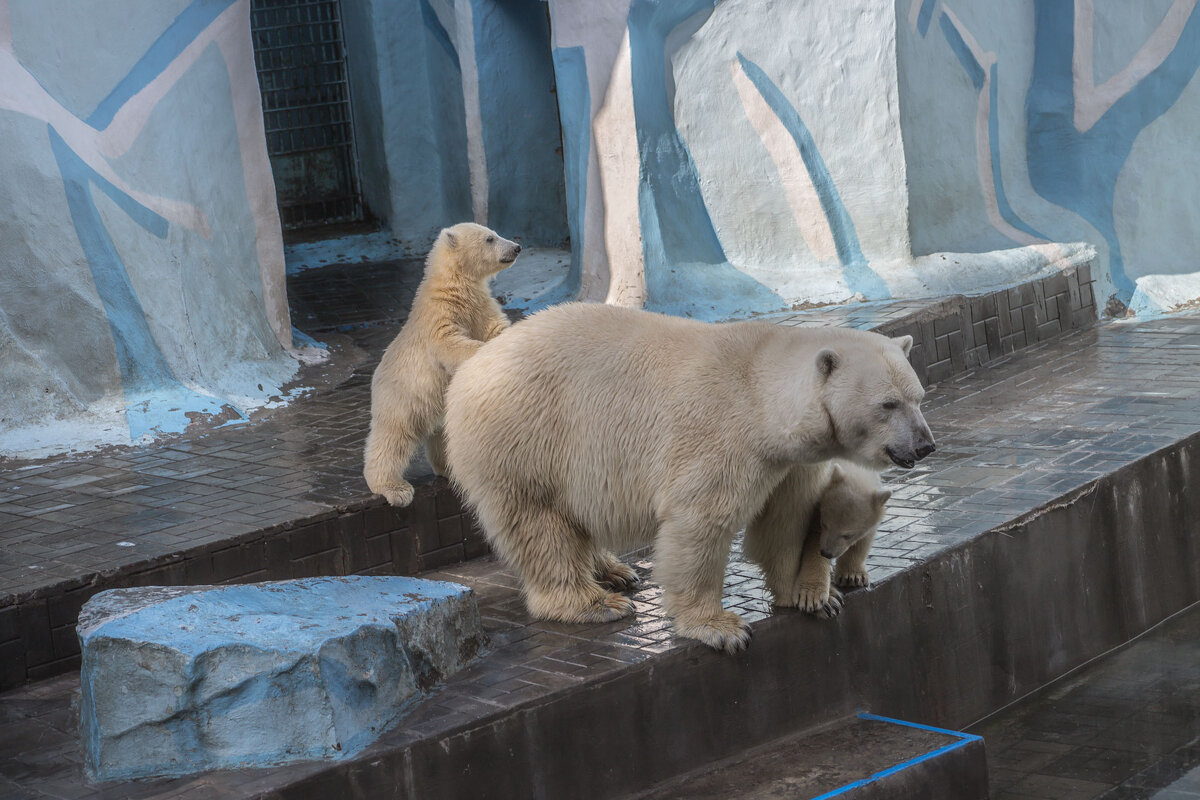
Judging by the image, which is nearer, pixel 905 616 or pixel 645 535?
pixel 645 535

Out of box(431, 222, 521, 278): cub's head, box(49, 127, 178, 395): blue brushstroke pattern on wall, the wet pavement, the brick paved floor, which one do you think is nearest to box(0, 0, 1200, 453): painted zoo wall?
box(49, 127, 178, 395): blue brushstroke pattern on wall

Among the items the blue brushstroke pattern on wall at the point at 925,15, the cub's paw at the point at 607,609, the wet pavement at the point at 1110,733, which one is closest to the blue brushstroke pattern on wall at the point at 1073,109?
the blue brushstroke pattern on wall at the point at 925,15

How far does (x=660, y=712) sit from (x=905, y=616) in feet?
3.64

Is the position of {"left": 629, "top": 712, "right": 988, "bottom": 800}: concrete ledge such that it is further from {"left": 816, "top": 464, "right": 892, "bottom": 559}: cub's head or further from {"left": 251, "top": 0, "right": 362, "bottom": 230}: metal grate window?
{"left": 251, "top": 0, "right": 362, "bottom": 230}: metal grate window

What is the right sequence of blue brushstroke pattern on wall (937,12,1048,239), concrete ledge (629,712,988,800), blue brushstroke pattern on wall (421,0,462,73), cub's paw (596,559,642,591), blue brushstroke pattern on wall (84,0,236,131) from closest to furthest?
concrete ledge (629,712,988,800)
cub's paw (596,559,642,591)
blue brushstroke pattern on wall (84,0,236,131)
blue brushstroke pattern on wall (937,12,1048,239)
blue brushstroke pattern on wall (421,0,462,73)

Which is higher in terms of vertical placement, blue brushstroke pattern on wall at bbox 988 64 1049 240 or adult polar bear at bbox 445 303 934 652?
blue brushstroke pattern on wall at bbox 988 64 1049 240

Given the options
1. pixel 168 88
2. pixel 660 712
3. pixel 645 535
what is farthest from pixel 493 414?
pixel 168 88

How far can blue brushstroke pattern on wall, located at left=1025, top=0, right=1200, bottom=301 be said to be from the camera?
8.95m

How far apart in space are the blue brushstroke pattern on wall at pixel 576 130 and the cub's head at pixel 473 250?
320 centimetres

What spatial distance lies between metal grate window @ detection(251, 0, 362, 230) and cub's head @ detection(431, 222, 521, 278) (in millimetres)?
5870

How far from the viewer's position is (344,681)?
3.38m

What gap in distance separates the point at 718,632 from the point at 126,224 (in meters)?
4.20

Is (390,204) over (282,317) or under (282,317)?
over

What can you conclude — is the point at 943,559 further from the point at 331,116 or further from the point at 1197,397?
the point at 331,116
